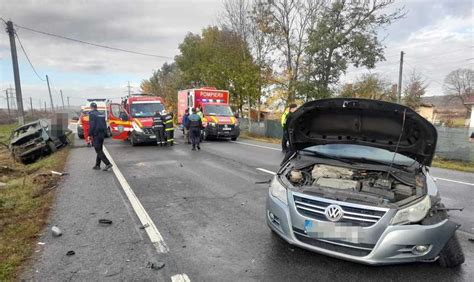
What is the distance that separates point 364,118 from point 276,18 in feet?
85.3

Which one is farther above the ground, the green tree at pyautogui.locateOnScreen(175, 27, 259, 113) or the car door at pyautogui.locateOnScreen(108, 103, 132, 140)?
the green tree at pyautogui.locateOnScreen(175, 27, 259, 113)

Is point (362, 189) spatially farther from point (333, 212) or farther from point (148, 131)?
point (148, 131)

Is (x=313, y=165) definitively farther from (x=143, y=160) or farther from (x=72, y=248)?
(x=143, y=160)

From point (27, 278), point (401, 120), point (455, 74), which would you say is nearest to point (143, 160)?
point (27, 278)

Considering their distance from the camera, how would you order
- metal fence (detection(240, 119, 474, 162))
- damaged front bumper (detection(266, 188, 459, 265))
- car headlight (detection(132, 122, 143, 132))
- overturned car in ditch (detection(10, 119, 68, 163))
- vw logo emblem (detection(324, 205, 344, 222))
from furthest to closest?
car headlight (detection(132, 122, 143, 132)) < overturned car in ditch (detection(10, 119, 68, 163)) < metal fence (detection(240, 119, 474, 162)) < vw logo emblem (detection(324, 205, 344, 222)) < damaged front bumper (detection(266, 188, 459, 265))

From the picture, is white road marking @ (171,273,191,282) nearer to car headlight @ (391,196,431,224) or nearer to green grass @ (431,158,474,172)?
car headlight @ (391,196,431,224)

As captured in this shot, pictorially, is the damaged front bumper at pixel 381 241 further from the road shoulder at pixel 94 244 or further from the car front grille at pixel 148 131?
the car front grille at pixel 148 131

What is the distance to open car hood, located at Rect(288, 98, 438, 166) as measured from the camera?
4160mm

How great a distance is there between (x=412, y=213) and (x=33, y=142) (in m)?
14.9

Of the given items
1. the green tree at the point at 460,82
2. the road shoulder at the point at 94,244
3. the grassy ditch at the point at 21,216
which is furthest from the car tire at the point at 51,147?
the green tree at the point at 460,82

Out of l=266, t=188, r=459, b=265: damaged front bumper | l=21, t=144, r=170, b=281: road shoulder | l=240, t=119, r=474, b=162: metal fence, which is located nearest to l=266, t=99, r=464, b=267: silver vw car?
l=266, t=188, r=459, b=265: damaged front bumper

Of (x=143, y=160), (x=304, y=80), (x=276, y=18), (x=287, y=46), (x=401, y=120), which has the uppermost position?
(x=276, y=18)

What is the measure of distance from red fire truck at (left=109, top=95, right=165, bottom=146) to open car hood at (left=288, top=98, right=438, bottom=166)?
37.6ft

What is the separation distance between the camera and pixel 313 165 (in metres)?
4.65
